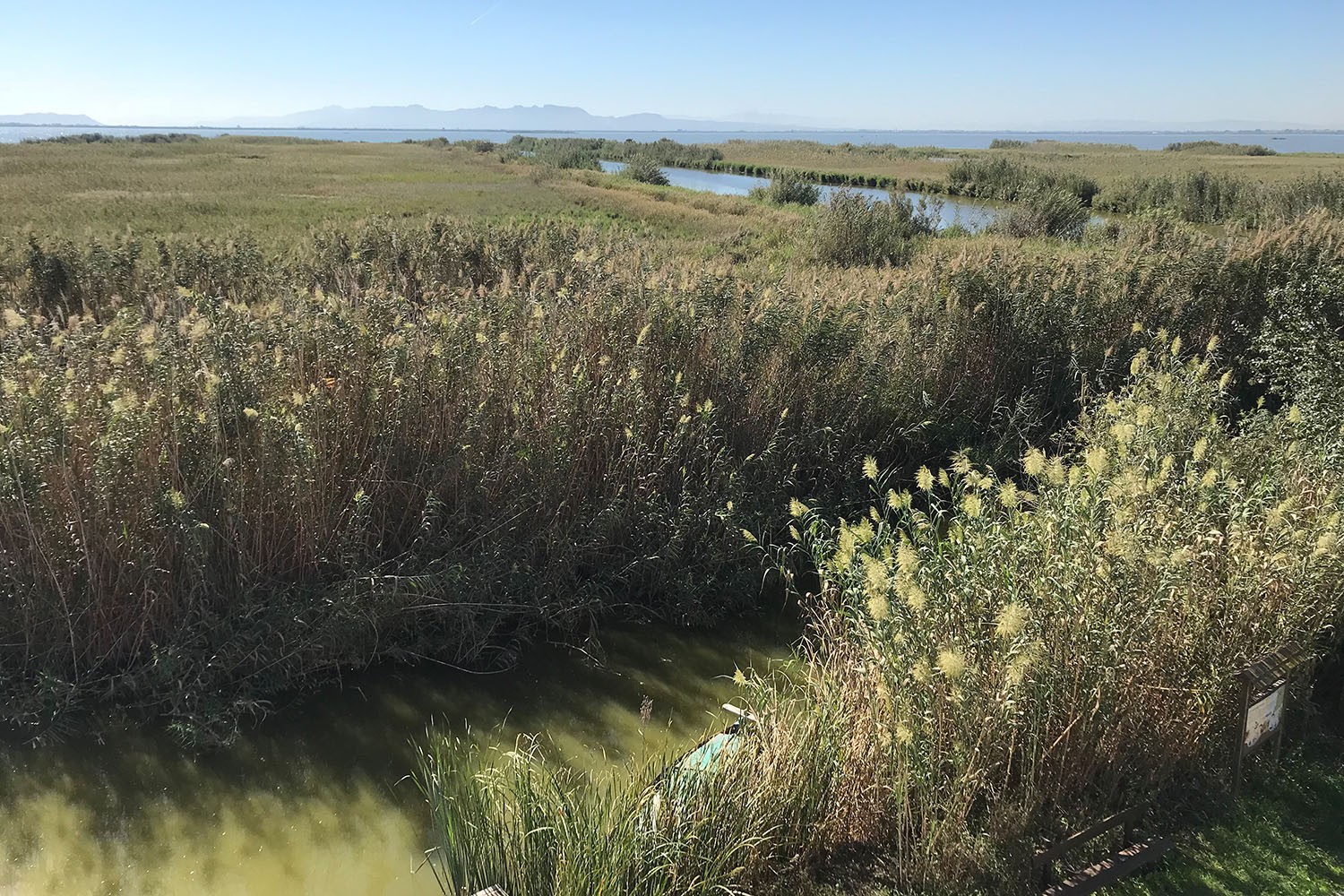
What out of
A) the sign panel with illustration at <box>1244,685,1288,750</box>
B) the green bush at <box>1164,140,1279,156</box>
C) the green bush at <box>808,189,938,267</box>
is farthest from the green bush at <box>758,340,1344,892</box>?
the green bush at <box>1164,140,1279,156</box>

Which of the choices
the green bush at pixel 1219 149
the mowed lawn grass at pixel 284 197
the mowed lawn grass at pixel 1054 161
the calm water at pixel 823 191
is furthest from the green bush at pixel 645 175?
the green bush at pixel 1219 149

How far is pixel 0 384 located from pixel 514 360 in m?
2.82

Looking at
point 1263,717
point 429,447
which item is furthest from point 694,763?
point 429,447

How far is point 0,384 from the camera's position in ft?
14.7

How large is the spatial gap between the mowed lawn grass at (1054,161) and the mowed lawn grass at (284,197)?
853 inches

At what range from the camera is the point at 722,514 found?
18.9ft

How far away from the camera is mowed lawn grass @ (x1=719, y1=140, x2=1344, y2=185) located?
45.2 m

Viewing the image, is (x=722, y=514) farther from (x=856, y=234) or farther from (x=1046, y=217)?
(x=1046, y=217)

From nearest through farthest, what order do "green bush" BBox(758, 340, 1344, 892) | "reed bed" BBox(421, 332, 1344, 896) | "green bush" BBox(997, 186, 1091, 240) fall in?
"reed bed" BBox(421, 332, 1344, 896) → "green bush" BBox(758, 340, 1344, 892) → "green bush" BBox(997, 186, 1091, 240)

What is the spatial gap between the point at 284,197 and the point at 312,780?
87.6ft

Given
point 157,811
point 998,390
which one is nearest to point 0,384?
point 157,811

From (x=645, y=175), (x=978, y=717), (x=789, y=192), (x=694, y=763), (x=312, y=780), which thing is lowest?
(x=312, y=780)

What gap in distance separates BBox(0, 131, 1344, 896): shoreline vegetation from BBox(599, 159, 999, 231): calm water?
12538 millimetres

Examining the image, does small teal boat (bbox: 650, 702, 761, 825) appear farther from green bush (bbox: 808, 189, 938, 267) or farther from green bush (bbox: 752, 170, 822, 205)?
green bush (bbox: 752, 170, 822, 205)
